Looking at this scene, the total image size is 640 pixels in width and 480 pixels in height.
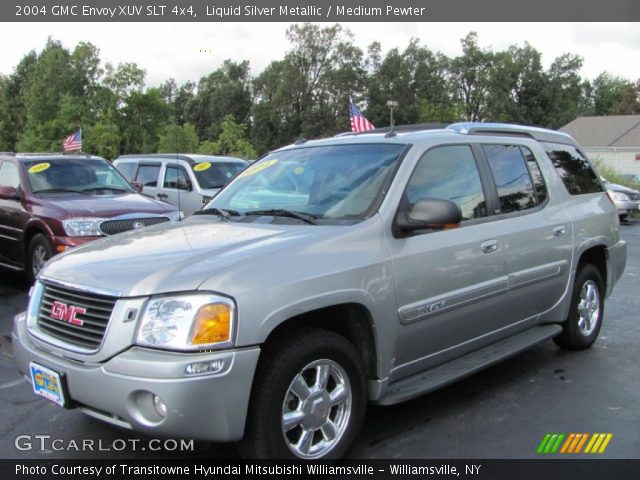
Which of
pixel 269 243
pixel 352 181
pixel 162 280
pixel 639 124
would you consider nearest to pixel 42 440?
pixel 162 280

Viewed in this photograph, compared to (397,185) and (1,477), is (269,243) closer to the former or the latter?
(397,185)

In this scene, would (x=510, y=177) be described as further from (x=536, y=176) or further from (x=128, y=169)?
(x=128, y=169)

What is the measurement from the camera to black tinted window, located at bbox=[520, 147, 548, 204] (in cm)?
491

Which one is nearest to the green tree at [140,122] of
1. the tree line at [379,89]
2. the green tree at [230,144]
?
the tree line at [379,89]

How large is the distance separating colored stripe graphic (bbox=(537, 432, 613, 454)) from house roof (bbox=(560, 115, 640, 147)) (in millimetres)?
53083

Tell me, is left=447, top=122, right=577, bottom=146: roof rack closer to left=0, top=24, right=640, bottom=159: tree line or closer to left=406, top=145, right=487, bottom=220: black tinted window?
left=406, top=145, right=487, bottom=220: black tinted window

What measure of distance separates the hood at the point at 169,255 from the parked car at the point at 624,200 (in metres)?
18.1

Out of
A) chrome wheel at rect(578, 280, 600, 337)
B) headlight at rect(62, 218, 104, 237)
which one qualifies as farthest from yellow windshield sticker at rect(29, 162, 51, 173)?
chrome wheel at rect(578, 280, 600, 337)

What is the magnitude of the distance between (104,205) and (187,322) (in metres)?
5.24

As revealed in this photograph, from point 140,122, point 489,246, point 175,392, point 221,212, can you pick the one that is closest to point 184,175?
point 221,212

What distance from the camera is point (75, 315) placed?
3.12m

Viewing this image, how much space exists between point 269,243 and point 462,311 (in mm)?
1408

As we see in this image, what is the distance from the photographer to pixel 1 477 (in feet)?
10.8

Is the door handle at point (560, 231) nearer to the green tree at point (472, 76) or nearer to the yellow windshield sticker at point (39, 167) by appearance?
the yellow windshield sticker at point (39, 167)
